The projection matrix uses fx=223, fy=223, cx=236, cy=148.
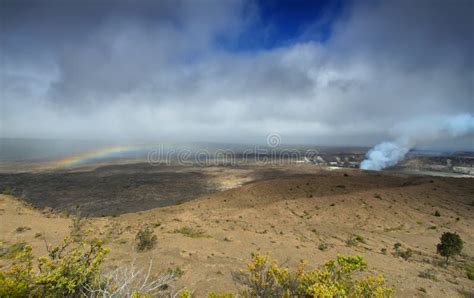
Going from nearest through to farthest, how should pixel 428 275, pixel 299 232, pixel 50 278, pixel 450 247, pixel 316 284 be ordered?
pixel 50 278, pixel 316 284, pixel 428 275, pixel 450 247, pixel 299 232

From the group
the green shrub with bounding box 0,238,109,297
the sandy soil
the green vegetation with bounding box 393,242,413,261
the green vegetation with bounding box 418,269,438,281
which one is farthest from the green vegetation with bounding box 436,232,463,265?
the green shrub with bounding box 0,238,109,297

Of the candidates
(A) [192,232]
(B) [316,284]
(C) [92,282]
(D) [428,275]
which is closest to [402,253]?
(D) [428,275]

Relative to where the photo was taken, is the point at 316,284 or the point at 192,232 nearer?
the point at 316,284

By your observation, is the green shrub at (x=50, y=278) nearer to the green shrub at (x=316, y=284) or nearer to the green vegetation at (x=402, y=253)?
the green shrub at (x=316, y=284)

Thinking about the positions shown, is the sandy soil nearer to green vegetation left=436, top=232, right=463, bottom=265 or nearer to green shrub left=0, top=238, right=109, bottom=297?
green vegetation left=436, top=232, right=463, bottom=265

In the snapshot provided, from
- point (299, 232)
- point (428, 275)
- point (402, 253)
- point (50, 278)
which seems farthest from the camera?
point (299, 232)

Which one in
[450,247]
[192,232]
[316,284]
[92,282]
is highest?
[316,284]

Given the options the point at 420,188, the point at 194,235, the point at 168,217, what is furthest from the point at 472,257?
the point at 168,217

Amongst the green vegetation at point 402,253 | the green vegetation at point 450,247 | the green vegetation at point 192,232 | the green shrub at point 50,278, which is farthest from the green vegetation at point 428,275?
the green shrub at point 50,278

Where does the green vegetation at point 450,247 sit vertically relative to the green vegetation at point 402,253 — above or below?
above

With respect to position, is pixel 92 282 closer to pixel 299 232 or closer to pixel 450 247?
pixel 299 232
